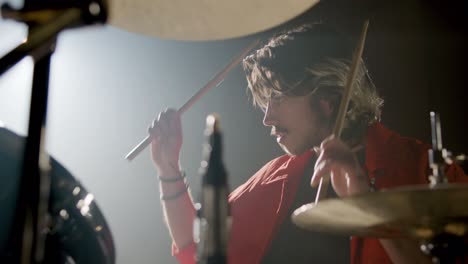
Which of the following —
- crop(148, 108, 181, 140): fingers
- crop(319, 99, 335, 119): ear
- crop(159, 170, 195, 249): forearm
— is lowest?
crop(159, 170, 195, 249): forearm

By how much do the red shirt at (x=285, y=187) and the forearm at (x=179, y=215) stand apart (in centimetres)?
3

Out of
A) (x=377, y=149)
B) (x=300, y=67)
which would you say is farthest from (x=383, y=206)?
(x=300, y=67)

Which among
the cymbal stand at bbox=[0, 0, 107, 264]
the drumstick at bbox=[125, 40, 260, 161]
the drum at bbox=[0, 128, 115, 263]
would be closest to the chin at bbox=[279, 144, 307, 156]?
the drumstick at bbox=[125, 40, 260, 161]

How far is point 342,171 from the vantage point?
1202 mm

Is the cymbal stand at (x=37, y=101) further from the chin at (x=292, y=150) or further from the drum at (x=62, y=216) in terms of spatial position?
the chin at (x=292, y=150)

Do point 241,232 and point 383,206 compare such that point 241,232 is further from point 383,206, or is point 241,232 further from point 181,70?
point 383,206

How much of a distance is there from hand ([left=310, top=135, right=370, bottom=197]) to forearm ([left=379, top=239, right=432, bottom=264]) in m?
0.13

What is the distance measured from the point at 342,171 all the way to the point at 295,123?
0.74ft

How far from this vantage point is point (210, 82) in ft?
4.74

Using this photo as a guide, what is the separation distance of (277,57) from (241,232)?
0.47 m

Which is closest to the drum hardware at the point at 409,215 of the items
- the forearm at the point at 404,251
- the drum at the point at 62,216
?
the forearm at the point at 404,251

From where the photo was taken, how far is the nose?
4.55 feet

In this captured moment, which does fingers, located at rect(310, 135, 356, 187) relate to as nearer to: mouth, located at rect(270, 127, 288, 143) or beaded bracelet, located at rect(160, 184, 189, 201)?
mouth, located at rect(270, 127, 288, 143)

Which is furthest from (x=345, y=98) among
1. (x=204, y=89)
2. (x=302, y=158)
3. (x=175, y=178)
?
(x=175, y=178)
